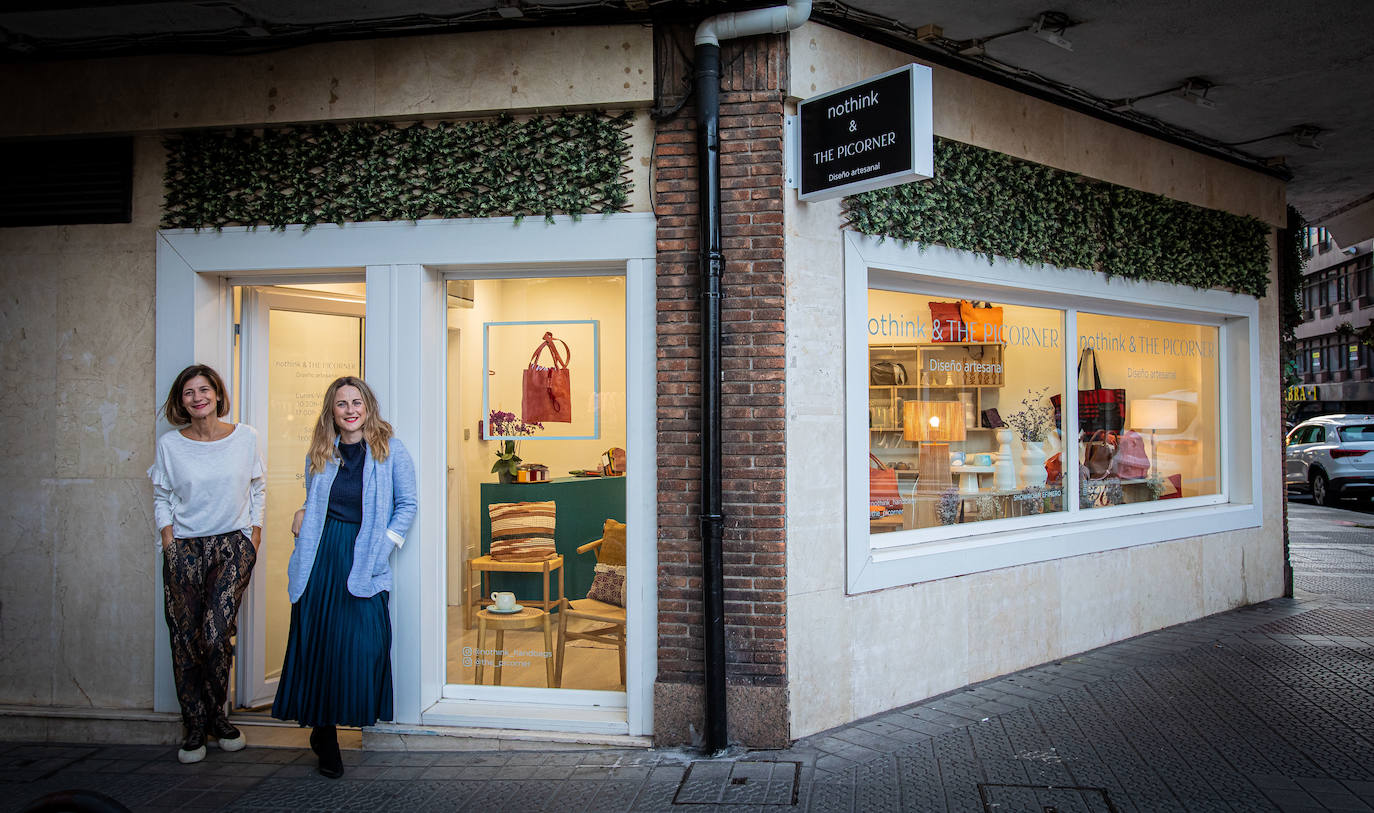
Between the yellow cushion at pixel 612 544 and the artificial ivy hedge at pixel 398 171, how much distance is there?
6.39 ft

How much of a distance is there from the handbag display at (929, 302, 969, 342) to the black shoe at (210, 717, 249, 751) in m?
5.23

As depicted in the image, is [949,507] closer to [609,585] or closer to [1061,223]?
[1061,223]

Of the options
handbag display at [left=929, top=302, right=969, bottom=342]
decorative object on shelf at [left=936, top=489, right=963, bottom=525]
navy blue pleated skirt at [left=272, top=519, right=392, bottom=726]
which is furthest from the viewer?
decorative object on shelf at [left=936, top=489, right=963, bottom=525]

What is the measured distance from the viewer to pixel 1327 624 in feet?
26.0

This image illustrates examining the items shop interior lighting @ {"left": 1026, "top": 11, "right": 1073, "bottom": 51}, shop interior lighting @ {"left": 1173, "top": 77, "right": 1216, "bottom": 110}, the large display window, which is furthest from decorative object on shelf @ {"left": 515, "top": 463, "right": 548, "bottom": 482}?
shop interior lighting @ {"left": 1173, "top": 77, "right": 1216, "bottom": 110}

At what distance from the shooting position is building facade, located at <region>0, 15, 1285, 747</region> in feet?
16.9

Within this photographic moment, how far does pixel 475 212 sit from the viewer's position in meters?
5.39

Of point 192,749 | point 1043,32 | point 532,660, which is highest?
point 1043,32

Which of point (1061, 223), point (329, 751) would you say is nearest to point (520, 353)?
point (329, 751)

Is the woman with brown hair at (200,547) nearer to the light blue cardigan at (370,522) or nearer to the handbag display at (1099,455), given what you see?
the light blue cardigan at (370,522)

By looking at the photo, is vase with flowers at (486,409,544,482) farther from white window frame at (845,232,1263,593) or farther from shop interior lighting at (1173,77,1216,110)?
shop interior lighting at (1173,77,1216,110)

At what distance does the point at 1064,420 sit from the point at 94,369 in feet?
23.5

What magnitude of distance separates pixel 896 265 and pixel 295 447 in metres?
4.30

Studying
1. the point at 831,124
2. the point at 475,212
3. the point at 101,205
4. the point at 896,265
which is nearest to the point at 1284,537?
the point at 896,265
